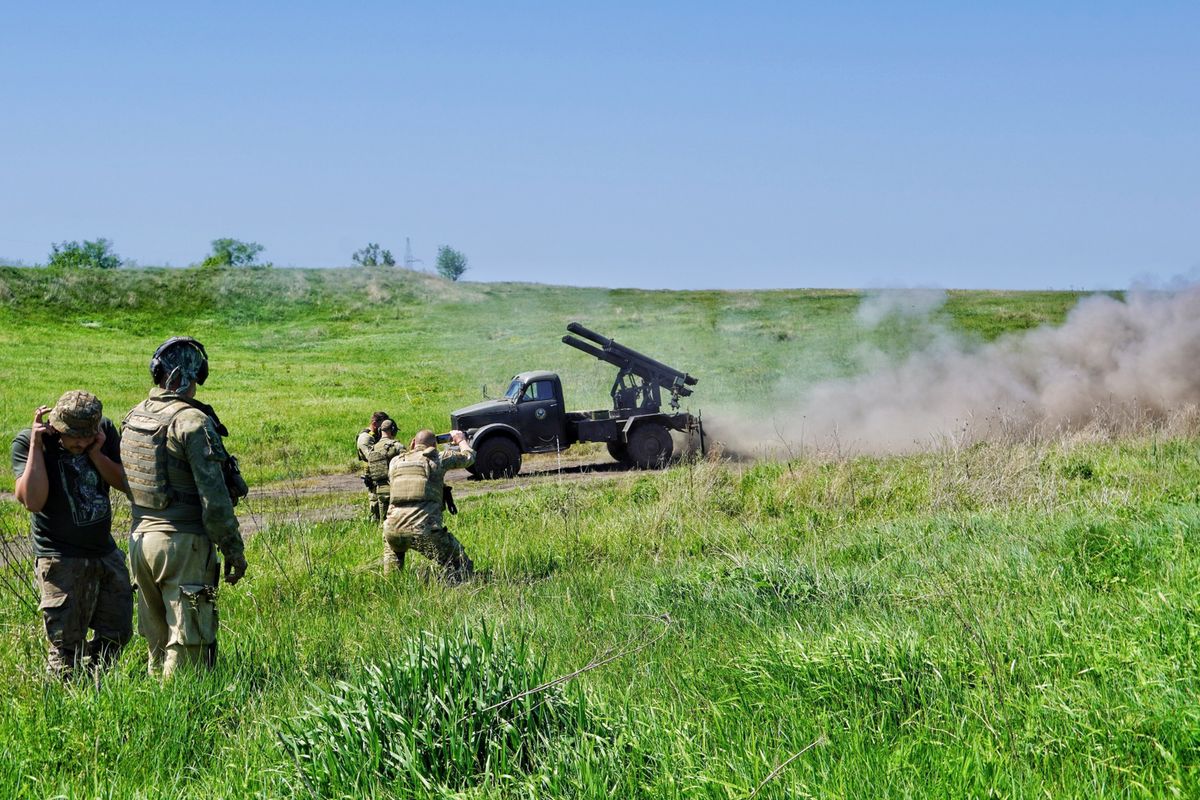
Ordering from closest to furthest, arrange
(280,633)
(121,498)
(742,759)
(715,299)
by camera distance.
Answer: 1. (742,759)
2. (280,633)
3. (121,498)
4. (715,299)

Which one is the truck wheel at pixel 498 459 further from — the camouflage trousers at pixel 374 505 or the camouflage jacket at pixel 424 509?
the camouflage jacket at pixel 424 509

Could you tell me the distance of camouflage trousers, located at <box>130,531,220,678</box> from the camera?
5648 mm

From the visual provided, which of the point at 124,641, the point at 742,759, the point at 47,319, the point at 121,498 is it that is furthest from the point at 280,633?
the point at 47,319

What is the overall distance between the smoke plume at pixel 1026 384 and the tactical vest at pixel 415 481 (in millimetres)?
11741

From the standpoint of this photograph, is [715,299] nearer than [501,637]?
No

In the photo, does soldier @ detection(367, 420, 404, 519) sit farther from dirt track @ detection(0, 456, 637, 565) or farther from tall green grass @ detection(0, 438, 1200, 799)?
tall green grass @ detection(0, 438, 1200, 799)

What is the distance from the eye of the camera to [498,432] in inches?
754

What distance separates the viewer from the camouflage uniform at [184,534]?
5598 millimetres

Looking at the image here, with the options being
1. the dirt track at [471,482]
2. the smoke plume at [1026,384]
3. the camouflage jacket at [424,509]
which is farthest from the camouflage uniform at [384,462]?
the smoke plume at [1026,384]

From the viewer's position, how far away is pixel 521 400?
19.6m

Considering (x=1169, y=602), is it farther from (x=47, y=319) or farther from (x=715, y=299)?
(x=715, y=299)

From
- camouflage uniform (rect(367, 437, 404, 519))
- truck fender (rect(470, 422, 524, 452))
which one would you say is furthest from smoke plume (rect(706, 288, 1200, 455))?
camouflage uniform (rect(367, 437, 404, 519))

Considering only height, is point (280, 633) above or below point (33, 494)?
below

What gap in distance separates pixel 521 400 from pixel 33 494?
1396cm
